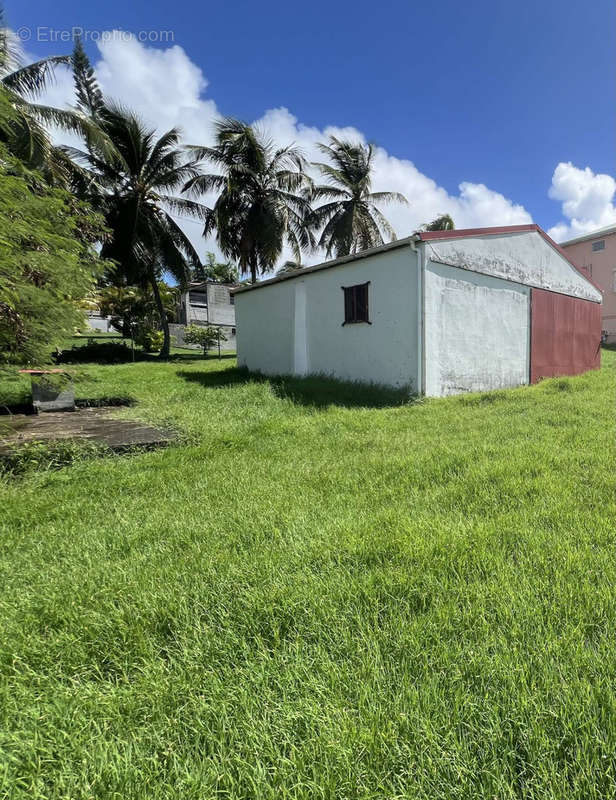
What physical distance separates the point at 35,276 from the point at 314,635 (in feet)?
16.4

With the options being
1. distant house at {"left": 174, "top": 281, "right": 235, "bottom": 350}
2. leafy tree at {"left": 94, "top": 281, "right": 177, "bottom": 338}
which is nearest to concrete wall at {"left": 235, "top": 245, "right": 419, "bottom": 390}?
leafy tree at {"left": 94, "top": 281, "right": 177, "bottom": 338}

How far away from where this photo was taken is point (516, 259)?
32.9ft

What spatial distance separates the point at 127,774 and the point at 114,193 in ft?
72.6

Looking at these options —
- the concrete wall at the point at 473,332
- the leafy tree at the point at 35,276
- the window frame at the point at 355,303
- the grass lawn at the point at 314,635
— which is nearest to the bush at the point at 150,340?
the window frame at the point at 355,303

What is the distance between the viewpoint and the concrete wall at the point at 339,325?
27.0 feet

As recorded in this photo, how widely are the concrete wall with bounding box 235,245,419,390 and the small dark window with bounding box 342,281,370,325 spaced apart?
135mm

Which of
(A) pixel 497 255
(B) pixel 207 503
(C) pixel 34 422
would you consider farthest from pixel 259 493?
(A) pixel 497 255

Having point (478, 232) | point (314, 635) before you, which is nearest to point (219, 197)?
point (478, 232)

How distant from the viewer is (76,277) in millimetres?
4699

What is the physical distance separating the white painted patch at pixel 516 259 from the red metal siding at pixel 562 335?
1.30 ft

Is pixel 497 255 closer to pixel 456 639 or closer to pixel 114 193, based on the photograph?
pixel 456 639

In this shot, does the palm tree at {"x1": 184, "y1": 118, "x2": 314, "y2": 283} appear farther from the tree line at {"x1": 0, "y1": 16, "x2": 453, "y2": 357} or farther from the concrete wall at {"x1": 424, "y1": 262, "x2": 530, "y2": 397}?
the concrete wall at {"x1": 424, "y1": 262, "x2": 530, "y2": 397}

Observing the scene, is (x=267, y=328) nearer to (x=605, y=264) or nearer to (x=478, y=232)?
(x=478, y=232)

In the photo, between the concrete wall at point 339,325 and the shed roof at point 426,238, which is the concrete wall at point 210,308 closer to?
the concrete wall at point 339,325
